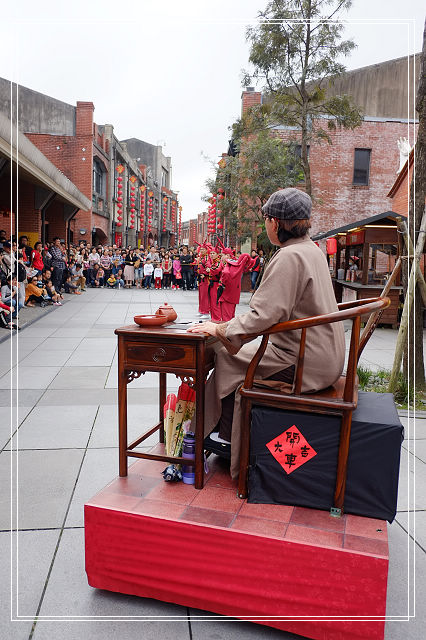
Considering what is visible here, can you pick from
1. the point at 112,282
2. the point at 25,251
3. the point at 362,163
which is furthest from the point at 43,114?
the point at 25,251

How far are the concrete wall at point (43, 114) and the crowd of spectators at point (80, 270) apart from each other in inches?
311

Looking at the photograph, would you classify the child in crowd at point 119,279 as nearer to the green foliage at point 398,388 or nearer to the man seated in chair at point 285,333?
the green foliage at point 398,388

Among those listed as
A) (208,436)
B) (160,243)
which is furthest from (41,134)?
(160,243)

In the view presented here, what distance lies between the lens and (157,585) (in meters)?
2.27

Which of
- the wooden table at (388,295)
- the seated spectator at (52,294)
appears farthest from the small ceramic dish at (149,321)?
the seated spectator at (52,294)

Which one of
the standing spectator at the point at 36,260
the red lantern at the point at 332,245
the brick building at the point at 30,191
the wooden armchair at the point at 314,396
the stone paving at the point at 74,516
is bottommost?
the stone paving at the point at 74,516

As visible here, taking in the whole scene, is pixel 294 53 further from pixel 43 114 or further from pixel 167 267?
pixel 43 114

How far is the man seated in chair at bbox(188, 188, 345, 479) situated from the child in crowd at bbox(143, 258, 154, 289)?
20.4 meters

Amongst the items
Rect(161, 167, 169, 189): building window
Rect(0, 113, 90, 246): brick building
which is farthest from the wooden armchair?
Rect(161, 167, 169, 189): building window

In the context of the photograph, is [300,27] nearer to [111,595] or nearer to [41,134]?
[111,595]

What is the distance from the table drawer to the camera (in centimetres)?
247

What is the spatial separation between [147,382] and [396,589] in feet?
13.6

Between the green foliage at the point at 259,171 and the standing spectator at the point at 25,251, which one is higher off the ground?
the green foliage at the point at 259,171

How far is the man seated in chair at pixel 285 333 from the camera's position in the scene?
2340 millimetres
